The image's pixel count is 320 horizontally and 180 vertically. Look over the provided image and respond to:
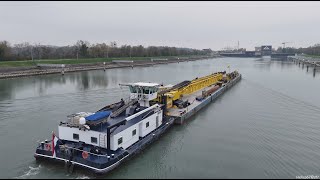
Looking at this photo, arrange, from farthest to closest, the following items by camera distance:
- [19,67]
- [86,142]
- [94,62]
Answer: [94,62], [19,67], [86,142]

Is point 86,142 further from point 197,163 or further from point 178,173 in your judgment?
point 197,163

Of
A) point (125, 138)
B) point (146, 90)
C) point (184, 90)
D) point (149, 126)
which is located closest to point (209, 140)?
point (149, 126)

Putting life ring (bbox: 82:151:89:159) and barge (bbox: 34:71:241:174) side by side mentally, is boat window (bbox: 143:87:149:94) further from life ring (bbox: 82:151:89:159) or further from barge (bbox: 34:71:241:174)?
life ring (bbox: 82:151:89:159)

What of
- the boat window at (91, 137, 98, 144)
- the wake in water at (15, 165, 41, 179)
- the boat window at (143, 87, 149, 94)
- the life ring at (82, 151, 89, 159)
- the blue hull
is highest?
the boat window at (143, 87, 149, 94)

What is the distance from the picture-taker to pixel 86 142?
1822cm

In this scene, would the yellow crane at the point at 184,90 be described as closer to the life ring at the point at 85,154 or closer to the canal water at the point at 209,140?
the canal water at the point at 209,140

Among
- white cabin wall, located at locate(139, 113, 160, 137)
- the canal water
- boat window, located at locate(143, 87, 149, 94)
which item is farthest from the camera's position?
boat window, located at locate(143, 87, 149, 94)

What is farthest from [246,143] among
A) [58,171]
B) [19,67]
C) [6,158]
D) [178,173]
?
[19,67]

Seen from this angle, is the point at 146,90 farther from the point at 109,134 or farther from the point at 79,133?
the point at 109,134

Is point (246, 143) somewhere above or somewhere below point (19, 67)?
below

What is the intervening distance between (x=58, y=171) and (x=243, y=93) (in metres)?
36.9

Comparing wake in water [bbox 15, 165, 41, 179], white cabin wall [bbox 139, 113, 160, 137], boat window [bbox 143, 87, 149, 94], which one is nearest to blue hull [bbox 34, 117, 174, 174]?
white cabin wall [bbox 139, 113, 160, 137]

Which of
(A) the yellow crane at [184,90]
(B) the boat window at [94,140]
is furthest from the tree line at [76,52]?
(B) the boat window at [94,140]

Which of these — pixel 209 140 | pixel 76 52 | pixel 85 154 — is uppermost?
pixel 76 52
